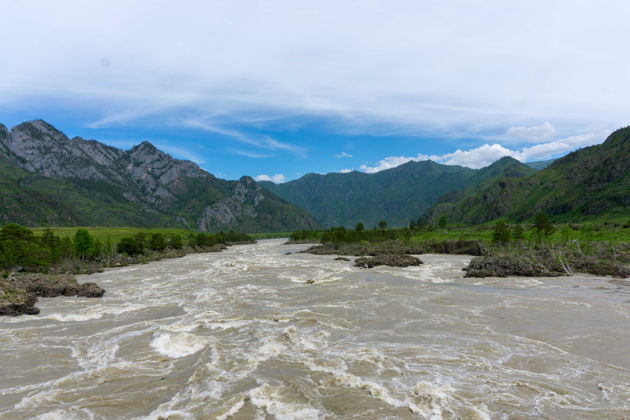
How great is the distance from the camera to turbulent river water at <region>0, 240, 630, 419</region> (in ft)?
43.9

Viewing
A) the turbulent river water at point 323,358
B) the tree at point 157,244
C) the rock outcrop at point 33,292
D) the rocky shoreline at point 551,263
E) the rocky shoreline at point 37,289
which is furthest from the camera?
A: the tree at point 157,244

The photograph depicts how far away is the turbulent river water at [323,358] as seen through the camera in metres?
13.4

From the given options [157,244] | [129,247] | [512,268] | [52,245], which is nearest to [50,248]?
[52,245]

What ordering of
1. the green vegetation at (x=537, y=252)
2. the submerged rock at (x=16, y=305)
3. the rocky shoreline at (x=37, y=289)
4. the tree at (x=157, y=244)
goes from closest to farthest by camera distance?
the submerged rock at (x=16, y=305) → the rocky shoreline at (x=37, y=289) → the green vegetation at (x=537, y=252) → the tree at (x=157, y=244)

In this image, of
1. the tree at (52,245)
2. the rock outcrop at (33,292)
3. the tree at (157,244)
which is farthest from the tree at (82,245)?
the rock outcrop at (33,292)

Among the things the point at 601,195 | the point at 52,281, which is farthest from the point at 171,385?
the point at 601,195

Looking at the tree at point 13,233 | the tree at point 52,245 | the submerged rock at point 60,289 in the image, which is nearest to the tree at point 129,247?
the tree at point 52,245

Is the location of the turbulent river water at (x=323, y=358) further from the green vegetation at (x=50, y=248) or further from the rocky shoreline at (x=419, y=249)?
the rocky shoreline at (x=419, y=249)

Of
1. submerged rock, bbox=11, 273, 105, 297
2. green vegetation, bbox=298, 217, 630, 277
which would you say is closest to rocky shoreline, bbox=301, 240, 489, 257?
green vegetation, bbox=298, 217, 630, 277

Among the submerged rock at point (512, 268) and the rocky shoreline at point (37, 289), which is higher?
the rocky shoreline at point (37, 289)

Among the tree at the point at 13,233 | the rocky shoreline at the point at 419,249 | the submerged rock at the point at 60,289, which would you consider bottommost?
the rocky shoreline at the point at 419,249

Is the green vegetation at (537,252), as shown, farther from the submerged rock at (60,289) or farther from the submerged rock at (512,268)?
the submerged rock at (60,289)

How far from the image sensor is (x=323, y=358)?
18844mm

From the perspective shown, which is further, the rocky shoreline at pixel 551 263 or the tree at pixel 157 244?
the tree at pixel 157 244
